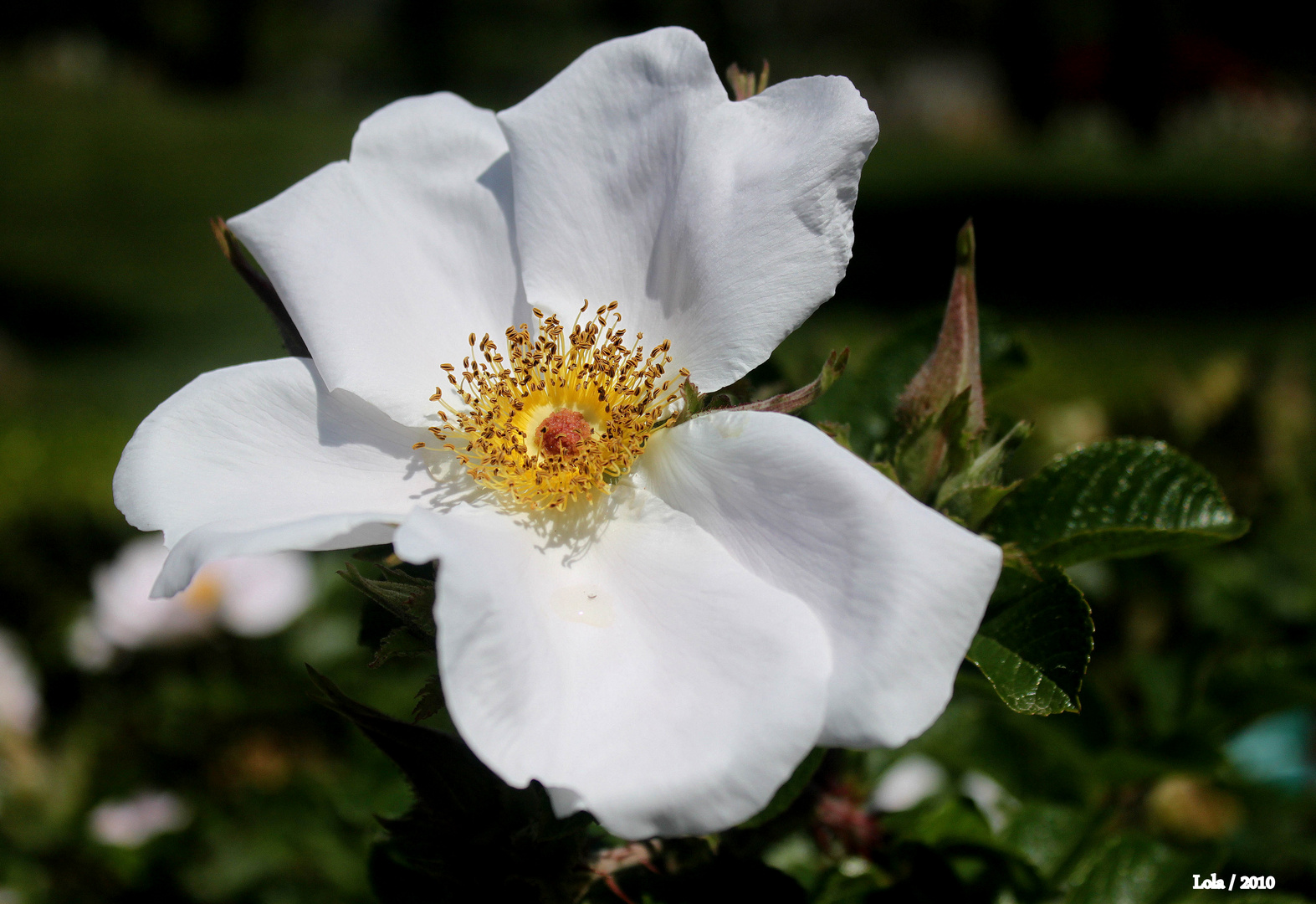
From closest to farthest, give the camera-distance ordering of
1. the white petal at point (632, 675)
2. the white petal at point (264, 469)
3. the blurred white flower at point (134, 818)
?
the white petal at point (632, 675), the white petal at point (264, 469), the blurred white flower at point (134, 818)

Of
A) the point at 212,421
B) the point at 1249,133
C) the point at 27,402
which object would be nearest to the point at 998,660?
the point at 212,421

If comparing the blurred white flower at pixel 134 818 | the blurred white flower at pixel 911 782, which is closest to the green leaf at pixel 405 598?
the blurred white flower at pixel 911 782

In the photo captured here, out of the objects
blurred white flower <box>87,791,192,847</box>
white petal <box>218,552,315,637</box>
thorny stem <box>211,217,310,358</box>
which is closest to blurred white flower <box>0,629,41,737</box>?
blurred white flower <box>87,791,192,847</box>

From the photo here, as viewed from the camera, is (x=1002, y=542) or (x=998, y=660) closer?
(x=998, y=660)

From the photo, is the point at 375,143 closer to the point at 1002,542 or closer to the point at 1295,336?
the point at 1002,542

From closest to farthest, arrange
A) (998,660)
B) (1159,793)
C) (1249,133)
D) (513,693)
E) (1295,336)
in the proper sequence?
1. (513,693)
2. (998,660)
3. (1159,793)
4. (1295,336)
5. (1249,133)

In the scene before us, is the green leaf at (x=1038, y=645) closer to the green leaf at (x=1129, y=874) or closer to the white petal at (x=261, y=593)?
the green leaf at (x=1129, y=874)
